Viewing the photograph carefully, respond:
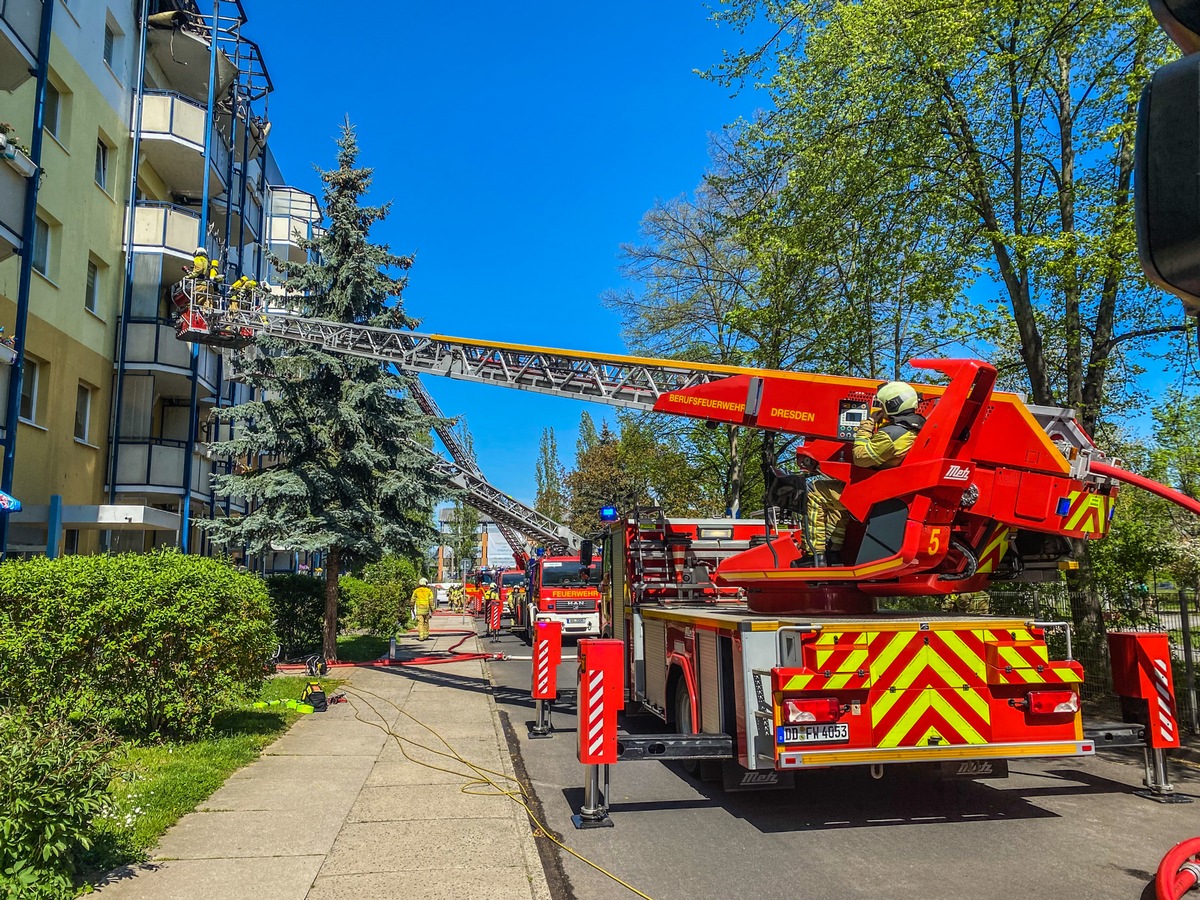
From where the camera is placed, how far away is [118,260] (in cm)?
1939

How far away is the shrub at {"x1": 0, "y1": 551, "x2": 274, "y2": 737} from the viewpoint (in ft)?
24.8

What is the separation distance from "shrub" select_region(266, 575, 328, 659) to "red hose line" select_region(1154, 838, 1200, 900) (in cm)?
1564

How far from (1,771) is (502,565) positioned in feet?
151

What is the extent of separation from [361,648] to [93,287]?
9.71 meters

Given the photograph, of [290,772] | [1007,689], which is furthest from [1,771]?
[1007,689]

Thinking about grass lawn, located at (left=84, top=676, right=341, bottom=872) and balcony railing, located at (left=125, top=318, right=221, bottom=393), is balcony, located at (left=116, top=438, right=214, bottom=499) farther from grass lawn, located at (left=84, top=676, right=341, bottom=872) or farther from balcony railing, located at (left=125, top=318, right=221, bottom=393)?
grass lawn, located at (left=84, top=676, right=341, bottom=872)

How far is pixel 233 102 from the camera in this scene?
78.4ft

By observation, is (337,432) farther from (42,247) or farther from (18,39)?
(18,39)

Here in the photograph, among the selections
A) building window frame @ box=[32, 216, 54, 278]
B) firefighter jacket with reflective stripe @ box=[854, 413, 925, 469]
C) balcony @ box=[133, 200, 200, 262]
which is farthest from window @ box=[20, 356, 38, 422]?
firefighter jacket with reflective stripe @ box=[854, 413, 925, 469]

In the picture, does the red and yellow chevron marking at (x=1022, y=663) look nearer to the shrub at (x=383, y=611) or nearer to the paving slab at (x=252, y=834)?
the paving slab at (x=252, y=834)

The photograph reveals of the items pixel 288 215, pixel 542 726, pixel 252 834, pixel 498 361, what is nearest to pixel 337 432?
pixel 498 361

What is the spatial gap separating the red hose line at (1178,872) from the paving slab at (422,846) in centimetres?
354

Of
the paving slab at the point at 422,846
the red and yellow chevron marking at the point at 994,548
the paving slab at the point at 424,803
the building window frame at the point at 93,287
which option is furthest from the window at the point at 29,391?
the red and yellow chevron marking at the point at 994,548

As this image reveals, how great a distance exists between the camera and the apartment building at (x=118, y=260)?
1598 centimetres
